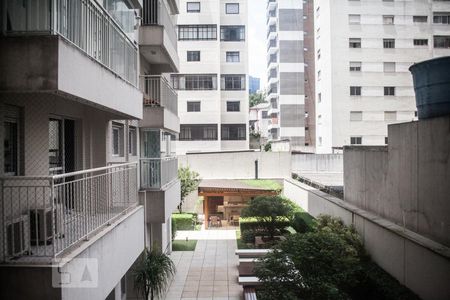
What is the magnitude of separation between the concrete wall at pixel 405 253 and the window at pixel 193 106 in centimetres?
2469

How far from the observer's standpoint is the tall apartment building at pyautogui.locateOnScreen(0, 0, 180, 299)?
4.60m

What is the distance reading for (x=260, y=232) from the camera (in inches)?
782

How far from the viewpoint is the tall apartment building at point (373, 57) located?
4006 centimetres

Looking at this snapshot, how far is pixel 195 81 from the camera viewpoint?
125ft

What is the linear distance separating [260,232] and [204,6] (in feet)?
84.7

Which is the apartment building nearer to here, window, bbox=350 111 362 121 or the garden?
the garden

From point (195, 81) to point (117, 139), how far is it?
2725cm

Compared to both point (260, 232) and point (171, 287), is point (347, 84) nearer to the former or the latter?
point (260, 232)

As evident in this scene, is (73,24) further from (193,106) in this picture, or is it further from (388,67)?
(388,67)

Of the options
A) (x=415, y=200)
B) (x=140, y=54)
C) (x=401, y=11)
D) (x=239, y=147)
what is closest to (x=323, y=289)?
(x=415, y=200)

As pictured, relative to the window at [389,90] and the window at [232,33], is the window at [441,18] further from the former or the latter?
the window at [232,33]

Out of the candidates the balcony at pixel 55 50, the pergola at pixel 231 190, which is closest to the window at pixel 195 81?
the pergola at pixel 231 190

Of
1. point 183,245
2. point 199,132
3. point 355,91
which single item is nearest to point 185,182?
point 183,245

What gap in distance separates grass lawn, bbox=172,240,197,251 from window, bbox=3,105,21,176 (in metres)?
13.8
